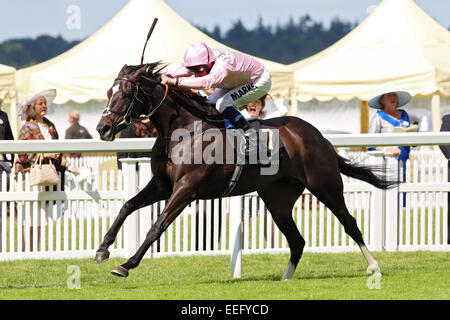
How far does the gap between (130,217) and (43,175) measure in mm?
953

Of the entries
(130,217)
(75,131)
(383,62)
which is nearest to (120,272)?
(130,217)

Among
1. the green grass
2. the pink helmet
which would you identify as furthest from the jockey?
the green grass

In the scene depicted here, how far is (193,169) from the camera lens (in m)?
6.71

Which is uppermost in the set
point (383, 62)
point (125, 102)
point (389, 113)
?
point (383, 62)

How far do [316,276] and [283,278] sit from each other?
36 centimetres

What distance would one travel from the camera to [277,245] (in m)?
9.56

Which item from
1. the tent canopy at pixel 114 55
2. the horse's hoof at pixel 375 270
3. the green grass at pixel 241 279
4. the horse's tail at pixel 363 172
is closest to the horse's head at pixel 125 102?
the green grass at pixel 241 279

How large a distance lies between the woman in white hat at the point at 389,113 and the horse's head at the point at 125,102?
12.2 ft

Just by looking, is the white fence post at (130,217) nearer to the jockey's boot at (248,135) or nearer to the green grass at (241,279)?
the green grass at (241,279)

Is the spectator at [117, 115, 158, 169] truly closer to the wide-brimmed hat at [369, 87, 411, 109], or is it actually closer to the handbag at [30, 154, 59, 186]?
the handbag at [30, 154, 59, 186]

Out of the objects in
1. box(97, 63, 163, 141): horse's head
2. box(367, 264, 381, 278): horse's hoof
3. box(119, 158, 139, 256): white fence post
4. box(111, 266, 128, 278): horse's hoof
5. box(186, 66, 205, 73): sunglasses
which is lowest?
box(367, 264, 381, 278): horse's hoof

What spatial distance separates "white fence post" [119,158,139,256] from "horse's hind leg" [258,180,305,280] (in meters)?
2.06

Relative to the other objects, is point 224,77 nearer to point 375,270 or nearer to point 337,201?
point 337,201

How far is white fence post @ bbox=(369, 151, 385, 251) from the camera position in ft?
32.0
